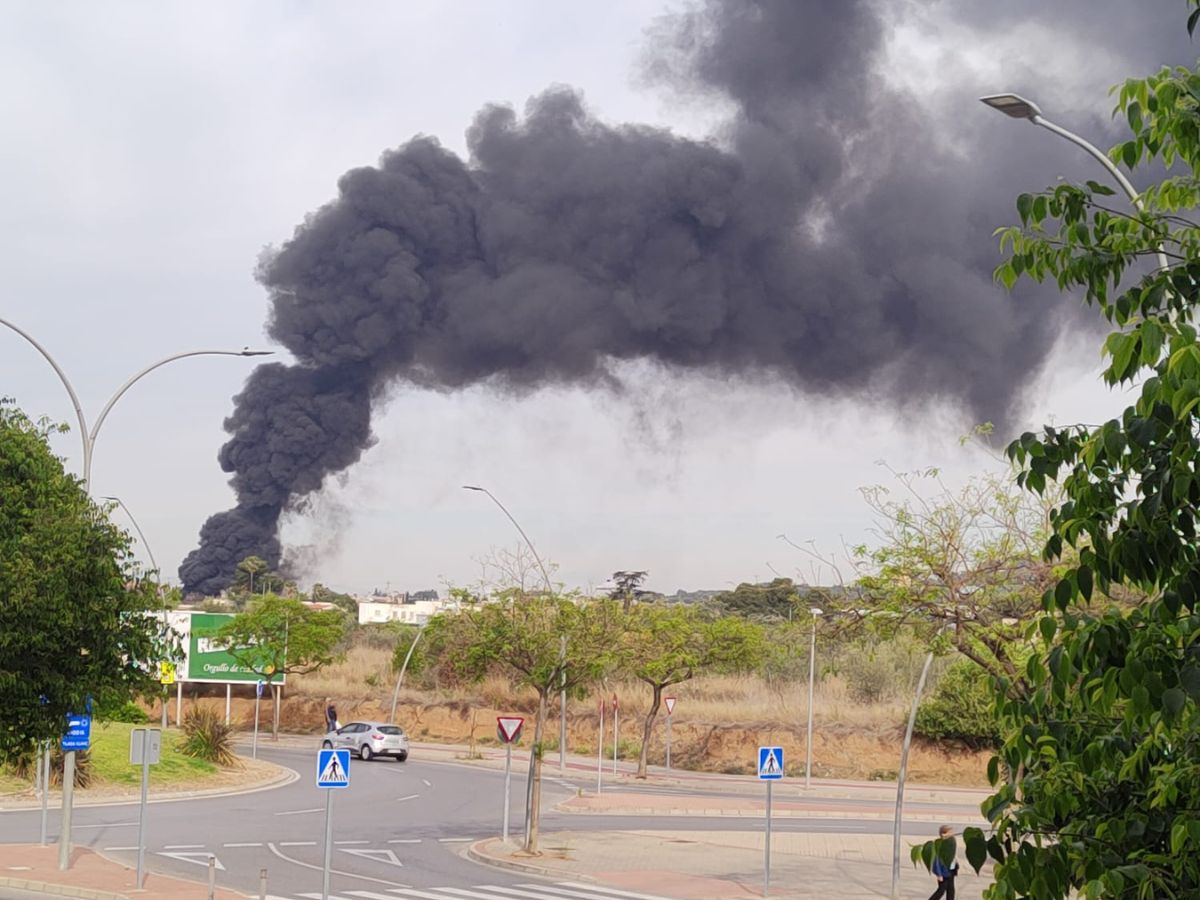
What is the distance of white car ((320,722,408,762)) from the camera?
49.7m

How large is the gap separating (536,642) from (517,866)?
14.4ft

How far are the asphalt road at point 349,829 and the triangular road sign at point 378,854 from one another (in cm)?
2

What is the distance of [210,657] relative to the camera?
190ft

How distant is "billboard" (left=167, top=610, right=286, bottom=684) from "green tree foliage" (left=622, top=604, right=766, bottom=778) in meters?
18.7

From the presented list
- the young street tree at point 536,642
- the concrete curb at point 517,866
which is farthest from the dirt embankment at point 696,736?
the concrete curb at point 517,866

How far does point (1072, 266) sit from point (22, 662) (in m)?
15.4

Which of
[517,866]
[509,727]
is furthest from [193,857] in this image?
[509,727]

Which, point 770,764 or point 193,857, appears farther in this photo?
point 193,857

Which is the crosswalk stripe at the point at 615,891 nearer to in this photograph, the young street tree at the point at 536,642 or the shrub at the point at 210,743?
the young street tree at the point at 536,642

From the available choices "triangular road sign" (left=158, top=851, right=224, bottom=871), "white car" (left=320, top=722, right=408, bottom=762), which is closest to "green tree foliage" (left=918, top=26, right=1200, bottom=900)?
"triangular road sign" (left=158, top=851, right=224, bottom=871)

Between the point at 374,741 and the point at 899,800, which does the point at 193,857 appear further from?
the point at 374,741

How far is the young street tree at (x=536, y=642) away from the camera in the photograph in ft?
88.7

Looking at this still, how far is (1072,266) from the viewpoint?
528 cm

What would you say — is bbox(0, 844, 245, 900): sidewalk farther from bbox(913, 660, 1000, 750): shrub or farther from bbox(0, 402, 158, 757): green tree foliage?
bbox(913, 660, 1000, 750): shrub
